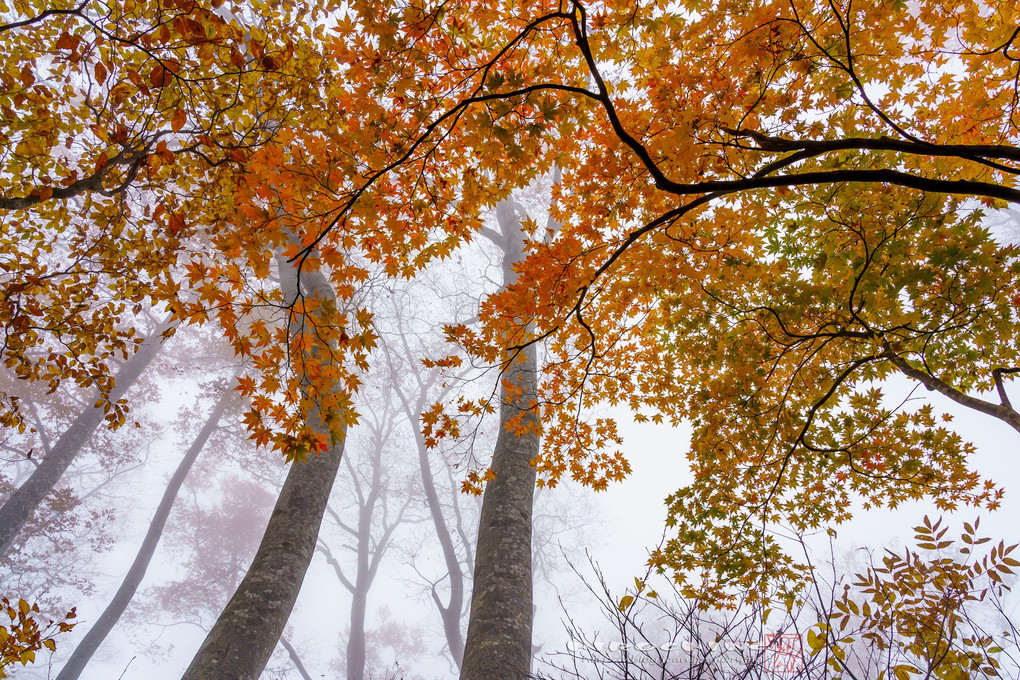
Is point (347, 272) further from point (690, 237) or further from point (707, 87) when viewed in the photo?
point (707, 87)

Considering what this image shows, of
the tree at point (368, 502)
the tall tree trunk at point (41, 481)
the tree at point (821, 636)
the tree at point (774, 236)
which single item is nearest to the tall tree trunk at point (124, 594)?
the tall tree trunk at point (41, 481)

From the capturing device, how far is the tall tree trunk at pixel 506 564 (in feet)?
9.89

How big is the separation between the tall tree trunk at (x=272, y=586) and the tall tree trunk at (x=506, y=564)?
4.55 feet

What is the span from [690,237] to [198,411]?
22324 millimetres

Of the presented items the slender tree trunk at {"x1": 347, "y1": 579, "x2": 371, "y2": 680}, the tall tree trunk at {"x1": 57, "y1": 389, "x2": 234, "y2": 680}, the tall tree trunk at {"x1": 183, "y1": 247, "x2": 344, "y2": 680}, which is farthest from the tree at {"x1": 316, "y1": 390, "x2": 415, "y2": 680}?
the tall tree trunk at {"x1": 183, "y1": 247, "x2": 344, "y2": 680}

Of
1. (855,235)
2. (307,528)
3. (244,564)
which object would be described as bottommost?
(307,528)

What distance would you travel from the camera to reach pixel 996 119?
354 cm

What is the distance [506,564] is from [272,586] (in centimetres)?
178

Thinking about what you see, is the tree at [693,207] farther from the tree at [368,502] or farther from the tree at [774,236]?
the tree at [368,502]

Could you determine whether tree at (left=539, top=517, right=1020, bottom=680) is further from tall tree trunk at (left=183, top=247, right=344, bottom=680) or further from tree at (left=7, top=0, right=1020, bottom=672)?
tall tree trunk at (left=183, top=247, right=344, bottom=680)

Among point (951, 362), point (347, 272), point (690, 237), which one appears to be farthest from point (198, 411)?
point (951, 362)

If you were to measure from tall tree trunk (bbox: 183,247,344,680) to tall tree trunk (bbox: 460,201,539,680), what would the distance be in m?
1.39

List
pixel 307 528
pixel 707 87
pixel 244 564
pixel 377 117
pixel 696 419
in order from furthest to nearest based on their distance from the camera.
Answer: pixel 244 564 < pixel 696 419 < pixel 307 528 < pixel 707 87 < pixel 377 117

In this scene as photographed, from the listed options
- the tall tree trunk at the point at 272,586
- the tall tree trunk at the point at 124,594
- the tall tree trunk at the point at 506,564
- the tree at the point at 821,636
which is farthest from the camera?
the tall tree trunk at the point at 124,594
